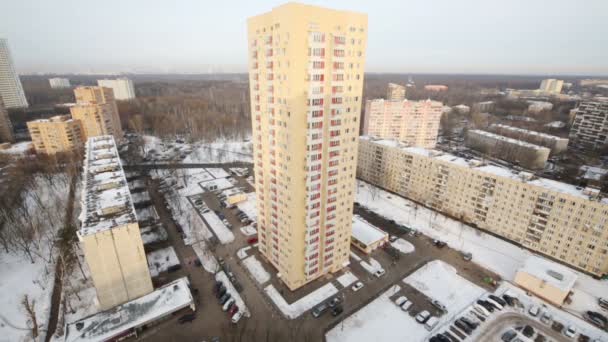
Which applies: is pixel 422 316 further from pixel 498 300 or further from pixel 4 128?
pixel 4 128

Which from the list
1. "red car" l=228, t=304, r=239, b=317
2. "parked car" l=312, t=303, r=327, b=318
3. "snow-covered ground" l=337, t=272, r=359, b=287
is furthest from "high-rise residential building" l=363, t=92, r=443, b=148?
"red car" l=228, t=304, r=239, b=317

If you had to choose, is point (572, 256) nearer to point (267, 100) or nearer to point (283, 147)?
point (283, 147)

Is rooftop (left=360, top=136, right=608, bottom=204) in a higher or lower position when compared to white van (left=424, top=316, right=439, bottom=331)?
higher

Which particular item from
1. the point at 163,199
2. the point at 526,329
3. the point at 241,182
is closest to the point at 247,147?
the point at 241,182

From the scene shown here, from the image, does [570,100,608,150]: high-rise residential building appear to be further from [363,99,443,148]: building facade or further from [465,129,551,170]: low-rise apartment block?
[363,99,443,148]: building facade

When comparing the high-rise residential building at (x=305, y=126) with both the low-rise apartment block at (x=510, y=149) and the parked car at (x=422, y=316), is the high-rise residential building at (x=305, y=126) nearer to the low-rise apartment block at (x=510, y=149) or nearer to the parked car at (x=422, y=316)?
the parked car at (x=422, y=316)
